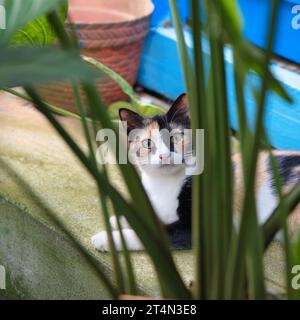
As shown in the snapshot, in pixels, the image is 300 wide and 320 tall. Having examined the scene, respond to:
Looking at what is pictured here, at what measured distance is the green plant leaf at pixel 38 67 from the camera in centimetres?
39

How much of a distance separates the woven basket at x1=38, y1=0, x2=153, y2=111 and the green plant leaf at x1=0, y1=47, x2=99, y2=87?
1.97m

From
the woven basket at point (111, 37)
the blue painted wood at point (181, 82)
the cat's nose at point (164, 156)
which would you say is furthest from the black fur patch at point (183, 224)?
the woven basket at point (111, 37)

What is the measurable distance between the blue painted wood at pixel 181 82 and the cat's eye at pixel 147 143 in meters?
0.60

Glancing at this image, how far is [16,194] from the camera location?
1.80 m

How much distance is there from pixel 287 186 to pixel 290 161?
0.07 meters

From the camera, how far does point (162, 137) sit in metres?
1.59

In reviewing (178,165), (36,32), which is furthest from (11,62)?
(178,165)

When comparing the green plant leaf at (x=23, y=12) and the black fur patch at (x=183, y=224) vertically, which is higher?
the green plant leaf at (x=23, y=12)

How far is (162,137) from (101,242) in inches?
11.8

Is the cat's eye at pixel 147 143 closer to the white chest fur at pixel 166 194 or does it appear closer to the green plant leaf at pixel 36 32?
the white chest fur at pixel 166 194

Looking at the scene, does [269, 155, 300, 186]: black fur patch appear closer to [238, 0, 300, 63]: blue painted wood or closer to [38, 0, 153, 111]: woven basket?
[238, 0, 300, 63]: blue painted wood

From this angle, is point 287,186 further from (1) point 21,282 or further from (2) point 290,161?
(1) point 21,282

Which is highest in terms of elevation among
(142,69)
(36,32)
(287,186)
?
(142,69)

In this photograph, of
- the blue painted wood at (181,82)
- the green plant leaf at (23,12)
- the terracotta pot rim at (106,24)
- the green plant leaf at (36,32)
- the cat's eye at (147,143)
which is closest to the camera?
the green plant leaf at (23,12)
